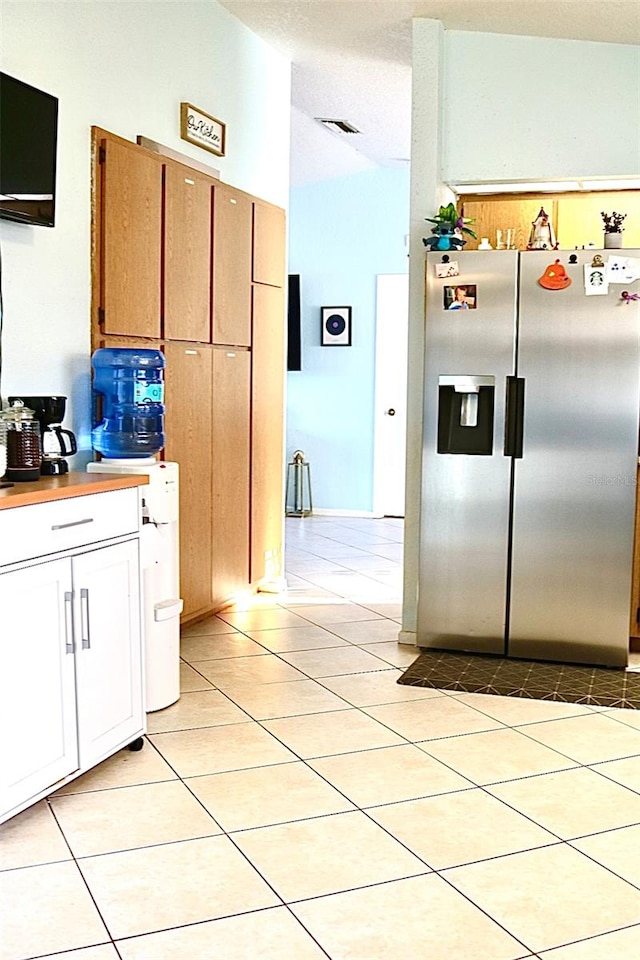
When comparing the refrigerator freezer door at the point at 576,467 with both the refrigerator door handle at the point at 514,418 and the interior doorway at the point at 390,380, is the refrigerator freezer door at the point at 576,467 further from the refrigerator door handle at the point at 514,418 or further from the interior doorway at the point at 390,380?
the interior doorway at the point at 390,380

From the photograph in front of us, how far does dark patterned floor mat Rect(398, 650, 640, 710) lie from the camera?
13.0 feet

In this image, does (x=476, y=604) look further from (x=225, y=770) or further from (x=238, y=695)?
(x=225, y=770)

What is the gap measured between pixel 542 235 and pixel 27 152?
2373 mm

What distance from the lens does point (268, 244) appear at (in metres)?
5.53

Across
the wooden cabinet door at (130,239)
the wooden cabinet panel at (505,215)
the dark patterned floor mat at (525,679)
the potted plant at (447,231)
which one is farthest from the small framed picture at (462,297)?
the dark patterned floor mat at (525,679)

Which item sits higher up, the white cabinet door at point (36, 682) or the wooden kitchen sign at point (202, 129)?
the wooden kitchen sign at point (202, 129)

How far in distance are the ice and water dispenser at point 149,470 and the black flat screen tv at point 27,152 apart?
0.67 m

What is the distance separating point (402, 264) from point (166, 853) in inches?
265

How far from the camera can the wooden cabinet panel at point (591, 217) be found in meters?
4.94

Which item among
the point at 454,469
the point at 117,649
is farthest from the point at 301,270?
the point at 117,649

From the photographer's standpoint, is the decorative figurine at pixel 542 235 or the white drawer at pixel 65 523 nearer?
the white drawer at pixel 65 523

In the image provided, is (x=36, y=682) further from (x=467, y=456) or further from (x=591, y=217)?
(x=591, y=217)

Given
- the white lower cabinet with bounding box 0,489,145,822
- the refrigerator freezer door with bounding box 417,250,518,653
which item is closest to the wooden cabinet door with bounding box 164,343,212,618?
the refrigerator freezer door with bounding box 417,250,518,653

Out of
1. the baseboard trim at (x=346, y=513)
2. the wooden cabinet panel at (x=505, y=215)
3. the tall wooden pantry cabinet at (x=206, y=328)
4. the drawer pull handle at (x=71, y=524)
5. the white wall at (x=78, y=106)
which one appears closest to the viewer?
the drawer pull handle at (x=71, y=524)
